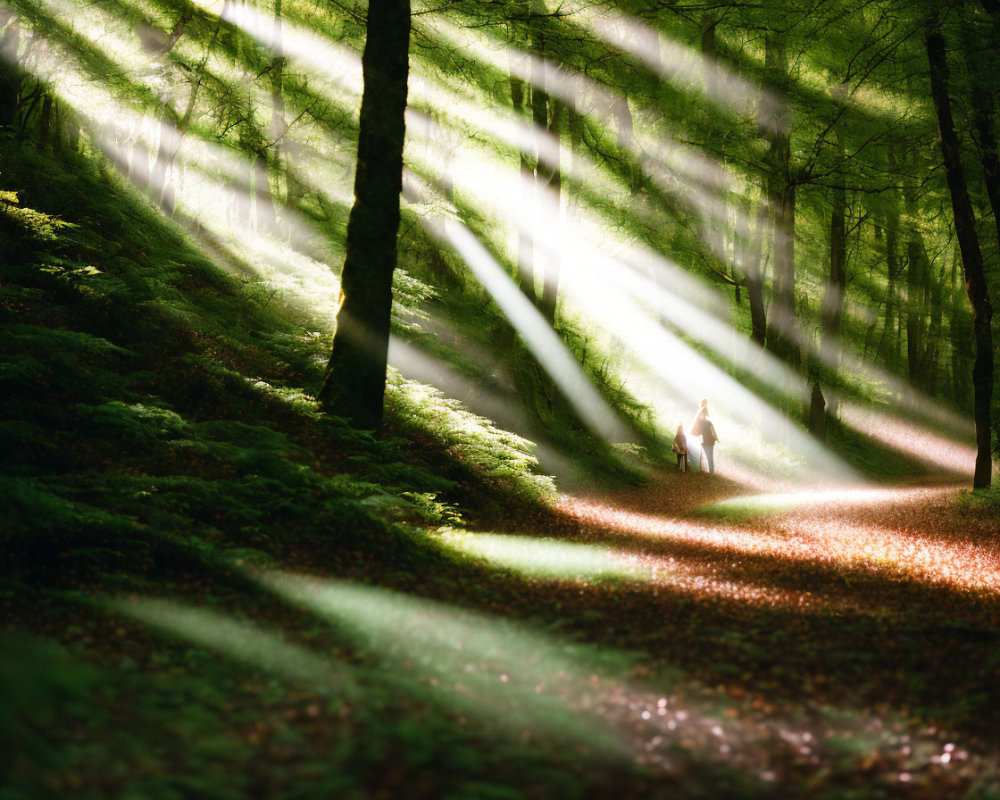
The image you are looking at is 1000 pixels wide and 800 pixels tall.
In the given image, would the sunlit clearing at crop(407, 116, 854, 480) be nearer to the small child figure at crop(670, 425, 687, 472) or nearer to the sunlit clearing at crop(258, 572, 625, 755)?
the small child figure at crop(670, 425, 687, 472)

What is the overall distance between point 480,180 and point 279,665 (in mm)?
20140

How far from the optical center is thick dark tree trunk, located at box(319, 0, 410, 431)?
8.40 m

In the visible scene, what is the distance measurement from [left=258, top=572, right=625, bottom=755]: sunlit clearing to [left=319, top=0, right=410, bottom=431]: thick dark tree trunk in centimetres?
381

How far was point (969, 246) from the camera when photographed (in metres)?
12.8

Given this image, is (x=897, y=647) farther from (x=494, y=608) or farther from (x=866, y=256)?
(x=866, y=256)

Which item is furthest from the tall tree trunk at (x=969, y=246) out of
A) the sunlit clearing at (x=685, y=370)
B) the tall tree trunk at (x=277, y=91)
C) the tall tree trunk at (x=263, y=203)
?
the tall tree trunk at (x=263, y=203)

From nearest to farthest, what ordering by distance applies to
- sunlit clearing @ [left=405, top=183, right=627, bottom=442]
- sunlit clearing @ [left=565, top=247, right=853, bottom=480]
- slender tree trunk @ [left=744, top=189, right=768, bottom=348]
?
sunlit clearing @ [left=405, top=183, right=627, bottom=442], slender tree trunk @ [left=744, top=189, right=768, bottom=348], sunlit clearing @ [left=565, top=247, right=853, bottom=480]

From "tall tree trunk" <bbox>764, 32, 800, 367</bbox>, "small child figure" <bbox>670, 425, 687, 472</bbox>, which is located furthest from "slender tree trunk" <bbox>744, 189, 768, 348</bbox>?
"small child figure" <bbox>670, 425, 687, 472</bbox>

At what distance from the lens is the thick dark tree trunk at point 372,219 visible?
840cm

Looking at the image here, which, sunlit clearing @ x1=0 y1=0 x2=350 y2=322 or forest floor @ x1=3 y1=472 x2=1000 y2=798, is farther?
sunlit clearing @ x1=0 y1=0 x2=350 y2=322

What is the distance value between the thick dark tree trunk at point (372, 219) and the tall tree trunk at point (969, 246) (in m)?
9.64

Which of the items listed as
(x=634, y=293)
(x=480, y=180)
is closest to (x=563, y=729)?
(x=480, y=180)

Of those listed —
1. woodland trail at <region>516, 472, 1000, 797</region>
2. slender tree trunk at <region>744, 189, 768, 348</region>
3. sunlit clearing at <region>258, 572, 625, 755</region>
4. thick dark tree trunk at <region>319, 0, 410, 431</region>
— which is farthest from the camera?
slender tree trunk at <region>744, 189, 768, 348</region>

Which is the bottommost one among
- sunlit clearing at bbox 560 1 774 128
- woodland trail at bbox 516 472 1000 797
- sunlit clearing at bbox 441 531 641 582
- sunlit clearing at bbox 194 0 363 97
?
sunlit clearing at bbox 441 531 641 582
